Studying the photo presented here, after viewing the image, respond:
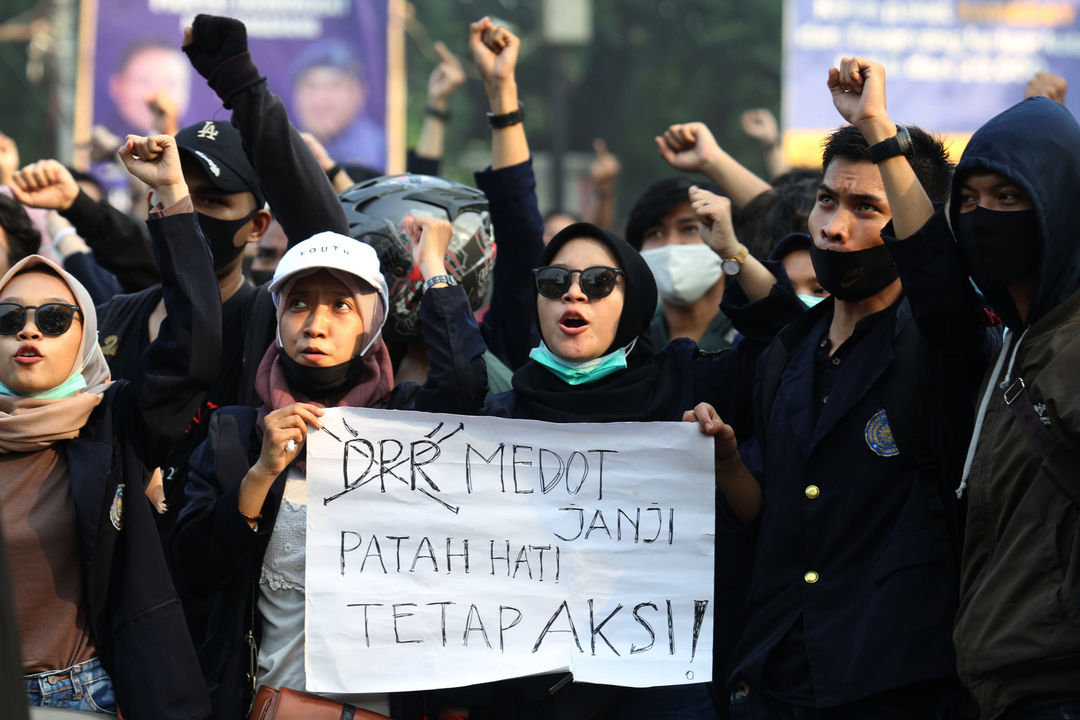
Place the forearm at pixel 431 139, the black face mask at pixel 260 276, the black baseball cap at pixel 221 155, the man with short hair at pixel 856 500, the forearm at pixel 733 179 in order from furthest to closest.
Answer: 1. the forearm at pixel 431 139
2. the black face mask at pixel 260 276
3. the forearm at pixel 733 179
4. the black baseball cap at pixel 221 155
5. the man with short hair at pixel 856 500

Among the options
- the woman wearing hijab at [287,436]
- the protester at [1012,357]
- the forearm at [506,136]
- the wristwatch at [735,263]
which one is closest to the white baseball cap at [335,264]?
the woman wearing hijab at [287,436]

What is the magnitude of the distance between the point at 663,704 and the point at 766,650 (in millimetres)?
509

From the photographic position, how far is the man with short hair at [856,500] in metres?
3.34

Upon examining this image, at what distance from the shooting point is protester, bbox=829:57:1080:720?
9.64 ft

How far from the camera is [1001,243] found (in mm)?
3195

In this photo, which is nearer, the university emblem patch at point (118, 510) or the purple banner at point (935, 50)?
the university emblem patch at point (118, 510)

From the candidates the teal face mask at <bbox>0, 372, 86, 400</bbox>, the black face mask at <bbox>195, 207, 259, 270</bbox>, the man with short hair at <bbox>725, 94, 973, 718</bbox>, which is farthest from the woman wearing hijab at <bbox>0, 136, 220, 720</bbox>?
the man with short hair at <bbox>725, 94, 973, 718</bbox>

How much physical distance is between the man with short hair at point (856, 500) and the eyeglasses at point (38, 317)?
6.21 feet

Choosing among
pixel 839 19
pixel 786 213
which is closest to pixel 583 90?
pixel 839 19

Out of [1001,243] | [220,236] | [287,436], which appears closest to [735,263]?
[1001,243]

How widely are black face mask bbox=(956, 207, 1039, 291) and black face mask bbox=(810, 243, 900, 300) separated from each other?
0.38 meters

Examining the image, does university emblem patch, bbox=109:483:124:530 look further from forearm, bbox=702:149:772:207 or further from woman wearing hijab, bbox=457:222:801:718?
forearm, bbox=702:149:772:207

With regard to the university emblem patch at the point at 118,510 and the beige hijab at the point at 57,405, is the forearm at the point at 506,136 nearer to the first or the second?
the beige hijab at the point at 57,405

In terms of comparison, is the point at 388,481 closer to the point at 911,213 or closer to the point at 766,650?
the point at 766,650
